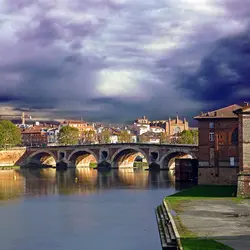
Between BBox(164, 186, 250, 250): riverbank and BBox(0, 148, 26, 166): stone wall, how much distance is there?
68129 mm

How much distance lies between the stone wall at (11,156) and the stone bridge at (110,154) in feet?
3.16

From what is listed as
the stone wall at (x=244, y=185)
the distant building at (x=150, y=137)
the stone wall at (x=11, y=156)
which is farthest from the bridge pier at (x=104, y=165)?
the distant building at (x=150, y=137)

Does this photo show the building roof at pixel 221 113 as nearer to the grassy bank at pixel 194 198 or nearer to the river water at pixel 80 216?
the river water at pixel 80 216

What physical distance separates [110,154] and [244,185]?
60.0 meters

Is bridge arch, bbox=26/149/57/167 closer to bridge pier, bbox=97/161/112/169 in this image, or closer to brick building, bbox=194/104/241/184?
bridge pier, bbox=97/161/112/169

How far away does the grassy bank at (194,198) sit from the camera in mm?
23147

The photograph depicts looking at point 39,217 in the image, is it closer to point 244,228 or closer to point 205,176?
point 244,228

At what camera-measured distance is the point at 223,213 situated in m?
32.2

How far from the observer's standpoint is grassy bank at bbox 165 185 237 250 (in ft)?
75.9

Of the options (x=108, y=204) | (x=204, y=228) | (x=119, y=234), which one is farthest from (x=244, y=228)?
(x=108, y=204)

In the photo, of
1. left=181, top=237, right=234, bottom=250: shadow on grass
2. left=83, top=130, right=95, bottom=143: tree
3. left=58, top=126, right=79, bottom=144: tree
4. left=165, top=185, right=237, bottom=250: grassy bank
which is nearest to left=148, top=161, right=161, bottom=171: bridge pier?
left=58, top=126, right=79, bottom=144: tree

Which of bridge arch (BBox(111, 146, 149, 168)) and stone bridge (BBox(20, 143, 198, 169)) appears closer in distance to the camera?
stone bridge (BBox(20, 143, 198, 169))

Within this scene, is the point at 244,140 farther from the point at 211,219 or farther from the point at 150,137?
the point at 150,137

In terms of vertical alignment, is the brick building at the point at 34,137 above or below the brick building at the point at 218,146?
above
